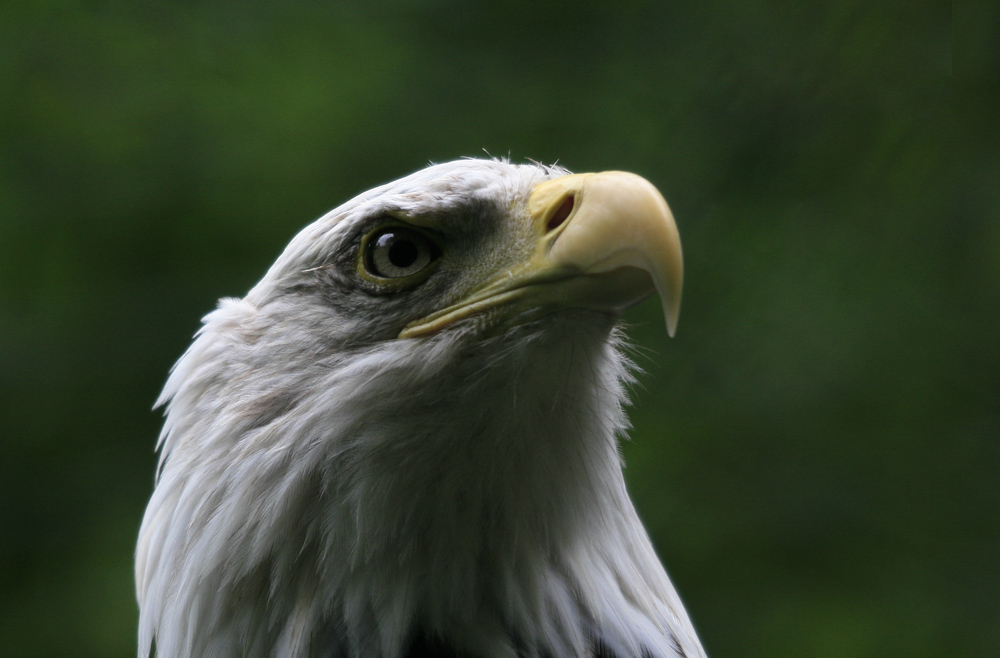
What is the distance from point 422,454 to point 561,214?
49 cm

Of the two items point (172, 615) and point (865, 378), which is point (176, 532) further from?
point (865, 378)

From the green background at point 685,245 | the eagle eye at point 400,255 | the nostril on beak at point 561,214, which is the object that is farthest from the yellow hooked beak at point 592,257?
the green background at point 685,245

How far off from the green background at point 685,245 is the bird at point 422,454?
1.86 m

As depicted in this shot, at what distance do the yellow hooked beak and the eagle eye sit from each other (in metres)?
0.10

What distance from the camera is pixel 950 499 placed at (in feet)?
12.5

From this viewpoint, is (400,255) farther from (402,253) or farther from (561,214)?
(561,214)

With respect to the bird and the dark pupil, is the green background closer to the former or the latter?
the bird

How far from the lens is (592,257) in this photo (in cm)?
149

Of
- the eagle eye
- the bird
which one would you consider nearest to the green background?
the bird

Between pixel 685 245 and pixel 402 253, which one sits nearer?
pixel 402 253

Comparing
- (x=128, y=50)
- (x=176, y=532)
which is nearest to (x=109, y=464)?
(x=128, y=50)

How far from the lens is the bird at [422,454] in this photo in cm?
163

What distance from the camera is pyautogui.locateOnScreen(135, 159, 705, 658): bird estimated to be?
1.63 m

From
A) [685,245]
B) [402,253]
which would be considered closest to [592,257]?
[402,253]
